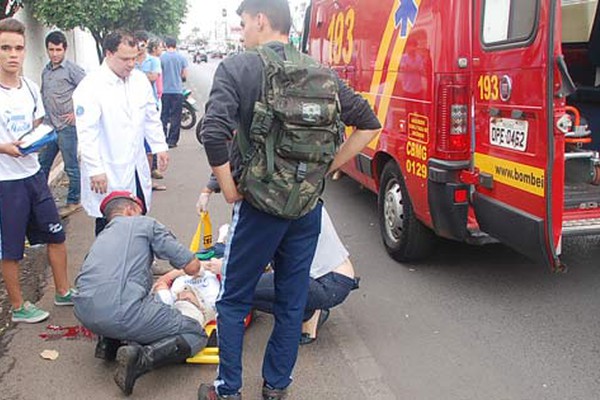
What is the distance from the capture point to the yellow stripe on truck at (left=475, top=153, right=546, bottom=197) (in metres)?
3.44

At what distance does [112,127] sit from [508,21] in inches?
102

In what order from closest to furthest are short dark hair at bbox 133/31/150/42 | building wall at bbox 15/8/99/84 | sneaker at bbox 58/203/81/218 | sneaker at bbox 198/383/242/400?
sneaker at bbox 198/383/242/400 < short dark hair at bbox 133/31/150/42 < sneaker at bbox 58/203/81/218 < building wall at bbox 15/8/99/84

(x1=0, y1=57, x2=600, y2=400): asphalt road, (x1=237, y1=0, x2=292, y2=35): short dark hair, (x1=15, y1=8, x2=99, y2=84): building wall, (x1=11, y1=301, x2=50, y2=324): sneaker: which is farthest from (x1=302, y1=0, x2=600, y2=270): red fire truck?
(x1=15, y1=8, x2=99, y2=84): building wall

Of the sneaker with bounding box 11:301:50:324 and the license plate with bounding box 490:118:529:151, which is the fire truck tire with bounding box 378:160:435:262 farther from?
the sneaker with bounding box 11:301:50:324

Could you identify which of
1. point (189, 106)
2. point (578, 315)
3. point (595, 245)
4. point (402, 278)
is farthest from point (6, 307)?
point (189, 106)

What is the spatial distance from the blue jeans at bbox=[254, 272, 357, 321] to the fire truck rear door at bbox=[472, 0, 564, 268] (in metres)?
1.04

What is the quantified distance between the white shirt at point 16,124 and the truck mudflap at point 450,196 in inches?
100

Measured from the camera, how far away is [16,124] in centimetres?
375

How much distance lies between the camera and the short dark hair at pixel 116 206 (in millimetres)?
3637

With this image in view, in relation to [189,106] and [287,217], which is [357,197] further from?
[189,106]

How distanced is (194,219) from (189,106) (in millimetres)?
7000

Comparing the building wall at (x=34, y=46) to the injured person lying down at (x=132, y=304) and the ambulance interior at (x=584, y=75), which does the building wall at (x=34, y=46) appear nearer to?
the injured person lying down at (x=132, y=304)

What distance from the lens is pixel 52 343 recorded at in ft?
12.4

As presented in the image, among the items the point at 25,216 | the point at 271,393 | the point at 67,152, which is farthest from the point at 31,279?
the point at 271,393
